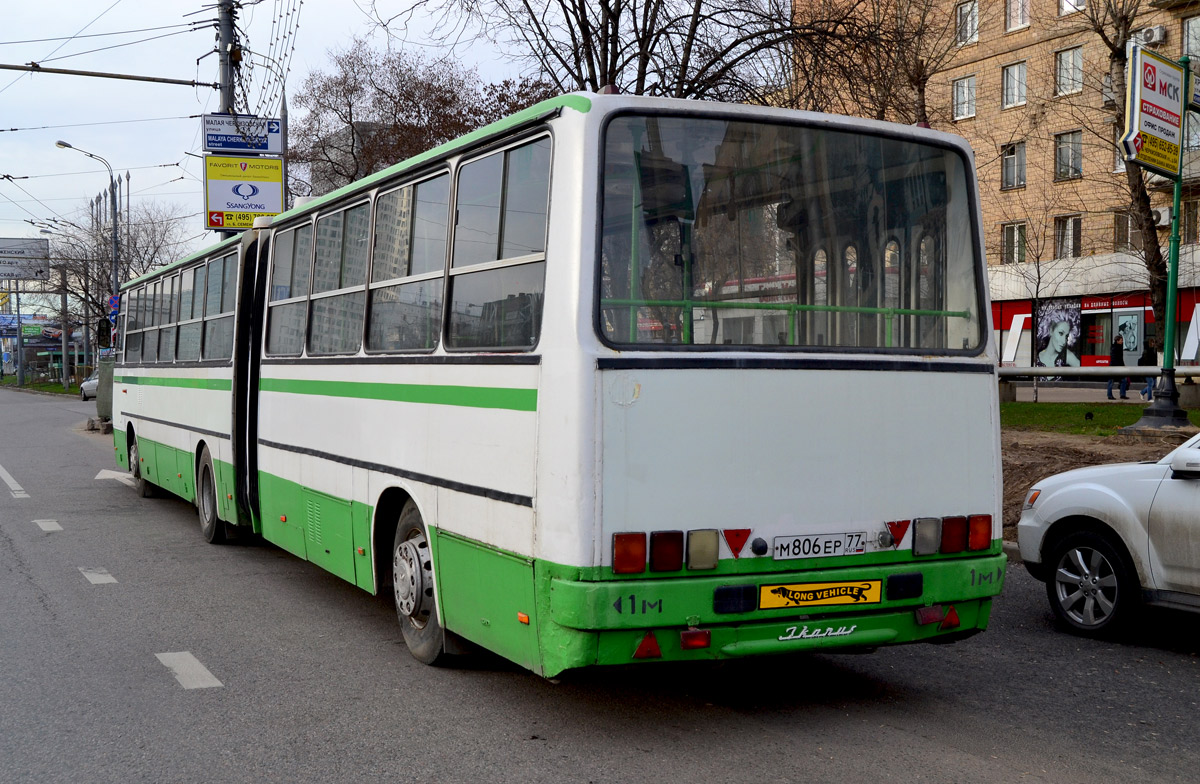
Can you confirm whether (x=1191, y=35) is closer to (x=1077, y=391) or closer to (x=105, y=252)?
(x=1077, y=391)

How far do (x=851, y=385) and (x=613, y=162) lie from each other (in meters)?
1.41

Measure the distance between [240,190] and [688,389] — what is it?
70.3ft

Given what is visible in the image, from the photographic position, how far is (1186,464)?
646 centimetres

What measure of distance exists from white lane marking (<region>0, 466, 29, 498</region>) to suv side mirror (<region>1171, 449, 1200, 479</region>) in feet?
41.7

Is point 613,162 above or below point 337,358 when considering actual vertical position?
above

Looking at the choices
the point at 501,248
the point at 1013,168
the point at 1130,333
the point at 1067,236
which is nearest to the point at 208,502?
the point at 501,248

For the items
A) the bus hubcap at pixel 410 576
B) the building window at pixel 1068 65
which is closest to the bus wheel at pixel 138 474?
the bus hubcap at pixel 410 576

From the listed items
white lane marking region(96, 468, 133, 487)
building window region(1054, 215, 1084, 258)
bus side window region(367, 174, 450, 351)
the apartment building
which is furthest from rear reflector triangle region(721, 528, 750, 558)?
building window region(1054, 215, 1084, 258)

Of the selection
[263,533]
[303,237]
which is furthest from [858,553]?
[263,533]

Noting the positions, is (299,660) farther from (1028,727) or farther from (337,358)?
(1028,727)

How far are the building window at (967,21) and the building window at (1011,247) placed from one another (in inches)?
254

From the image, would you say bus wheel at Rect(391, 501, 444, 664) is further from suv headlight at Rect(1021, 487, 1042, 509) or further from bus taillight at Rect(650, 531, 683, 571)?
suv headlight at Rect(1021, 487, 1042, 509)

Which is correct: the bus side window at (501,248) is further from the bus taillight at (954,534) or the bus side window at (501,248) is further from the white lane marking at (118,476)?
the white lane marking at (118,476)

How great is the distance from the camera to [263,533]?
30.4 feet
